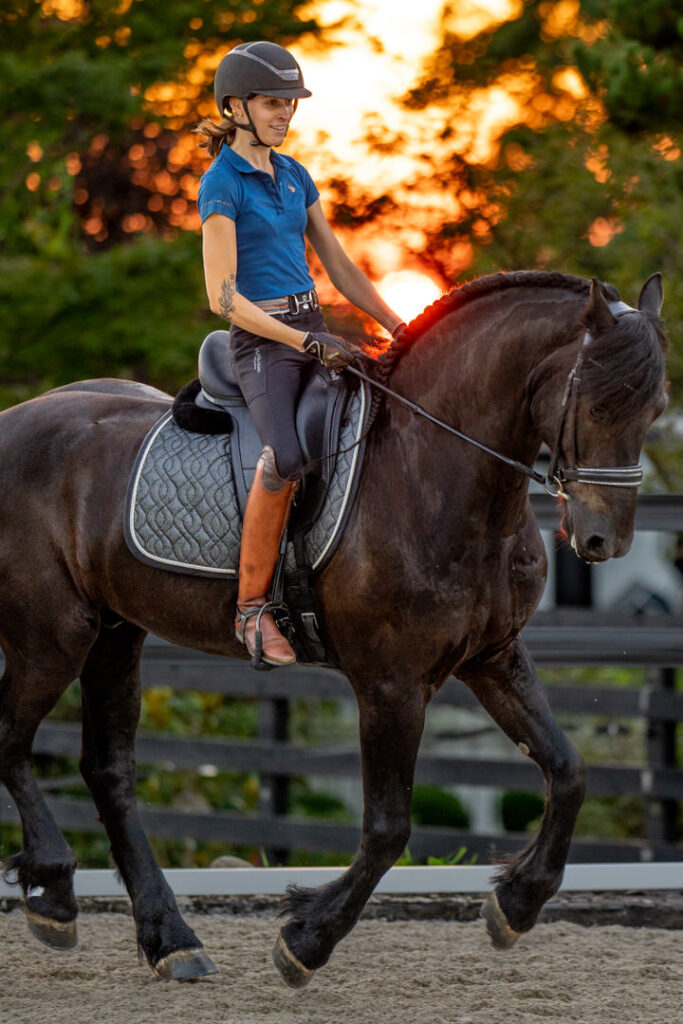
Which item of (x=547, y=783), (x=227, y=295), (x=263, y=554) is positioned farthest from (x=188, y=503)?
(x=547, y=783)

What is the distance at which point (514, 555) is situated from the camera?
12.6 feet

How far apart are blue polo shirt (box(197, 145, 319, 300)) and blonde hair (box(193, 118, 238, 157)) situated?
2.6 inches

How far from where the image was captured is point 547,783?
4.04 m

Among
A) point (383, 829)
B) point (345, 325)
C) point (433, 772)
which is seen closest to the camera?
point (383, 829)

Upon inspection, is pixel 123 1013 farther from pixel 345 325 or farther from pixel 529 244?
pixel 529 244

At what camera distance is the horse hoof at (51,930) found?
4.21 m

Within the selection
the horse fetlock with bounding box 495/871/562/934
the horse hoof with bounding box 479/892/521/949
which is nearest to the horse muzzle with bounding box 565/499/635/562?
the horse fetlock with bounding box 495/871/562/934

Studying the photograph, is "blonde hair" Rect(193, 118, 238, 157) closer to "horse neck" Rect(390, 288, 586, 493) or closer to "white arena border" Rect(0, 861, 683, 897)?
"horse neck" Rect(390, 288, 586, 493)

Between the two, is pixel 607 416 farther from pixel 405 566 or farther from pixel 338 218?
pixel 338 218

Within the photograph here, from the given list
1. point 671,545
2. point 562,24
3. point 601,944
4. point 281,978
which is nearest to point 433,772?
point 601,944

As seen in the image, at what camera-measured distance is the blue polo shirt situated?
386 centimetres

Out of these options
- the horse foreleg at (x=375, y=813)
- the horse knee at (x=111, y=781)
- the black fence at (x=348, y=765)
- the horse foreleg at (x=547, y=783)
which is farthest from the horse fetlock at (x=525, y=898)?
the black fence at (x=348, y=765)

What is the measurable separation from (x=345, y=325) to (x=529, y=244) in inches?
88.7

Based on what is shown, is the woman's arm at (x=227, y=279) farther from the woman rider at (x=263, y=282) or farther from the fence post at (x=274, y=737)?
the fence post at (x=274, y=737)
